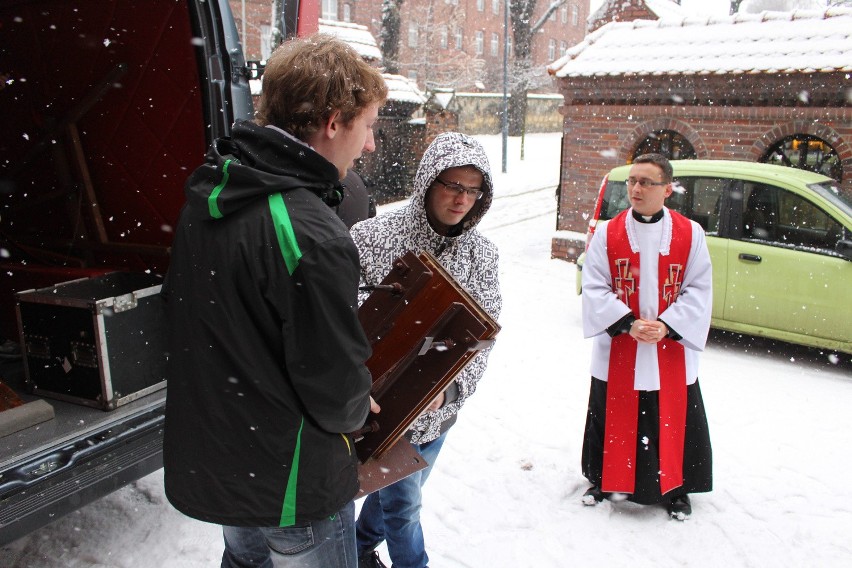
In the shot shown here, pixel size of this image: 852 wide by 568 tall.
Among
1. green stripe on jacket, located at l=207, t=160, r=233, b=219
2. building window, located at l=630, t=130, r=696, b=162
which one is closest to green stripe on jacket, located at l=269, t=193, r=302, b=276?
green stripe on jacket, located at l=207, t=160, r=233, b=219

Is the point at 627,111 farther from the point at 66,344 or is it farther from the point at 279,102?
the point at 279,102

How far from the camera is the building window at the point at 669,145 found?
9086 mm

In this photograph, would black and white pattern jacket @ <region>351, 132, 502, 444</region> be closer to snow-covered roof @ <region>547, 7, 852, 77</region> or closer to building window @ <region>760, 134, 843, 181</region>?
snow-covered roof @ <region>547, 7, 852, 77</region>

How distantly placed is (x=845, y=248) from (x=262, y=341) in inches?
217

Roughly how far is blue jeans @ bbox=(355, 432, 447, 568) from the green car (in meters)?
4.39

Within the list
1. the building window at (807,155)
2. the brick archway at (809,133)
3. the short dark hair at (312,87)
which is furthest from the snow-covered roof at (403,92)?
the short dark hair at (312,87)

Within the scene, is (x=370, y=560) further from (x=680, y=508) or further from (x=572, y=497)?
(x=680, y=508)

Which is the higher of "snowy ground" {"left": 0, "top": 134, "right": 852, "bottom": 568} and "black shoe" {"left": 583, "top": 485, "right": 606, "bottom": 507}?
"black shoe" {"left": 583, "top": 485, "right": 606, "bottom": 507}

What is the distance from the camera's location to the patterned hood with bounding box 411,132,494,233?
7.56 feet

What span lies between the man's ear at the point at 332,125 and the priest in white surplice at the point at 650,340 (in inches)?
80.6

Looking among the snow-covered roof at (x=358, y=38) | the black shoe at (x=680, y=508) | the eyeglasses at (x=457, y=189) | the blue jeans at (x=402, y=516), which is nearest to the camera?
the eyeglasses at (x=457, y=189)

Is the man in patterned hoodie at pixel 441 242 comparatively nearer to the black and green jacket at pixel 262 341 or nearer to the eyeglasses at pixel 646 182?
the black and green jacket at pixel 262 341

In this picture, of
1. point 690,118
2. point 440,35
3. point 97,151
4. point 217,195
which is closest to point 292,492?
point 217,195

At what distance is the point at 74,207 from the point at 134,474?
8.31 ft
